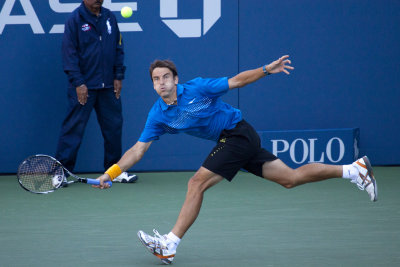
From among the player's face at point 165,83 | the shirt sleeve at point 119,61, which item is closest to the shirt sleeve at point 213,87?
the player's face at point 165,83

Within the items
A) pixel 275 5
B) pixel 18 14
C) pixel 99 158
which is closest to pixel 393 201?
pixel 275 5

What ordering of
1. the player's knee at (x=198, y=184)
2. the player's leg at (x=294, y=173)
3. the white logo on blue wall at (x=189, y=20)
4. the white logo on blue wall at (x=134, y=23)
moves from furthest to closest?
the white logo on blue wall at (x=189, y=20), the white logo on blue wall at (x=134, y=23), the player's leg at (x=294, y=173), the player's knee at (x=198, y=184)

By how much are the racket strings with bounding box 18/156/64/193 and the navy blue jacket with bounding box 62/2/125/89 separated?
2.03 metres

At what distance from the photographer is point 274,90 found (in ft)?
25.6

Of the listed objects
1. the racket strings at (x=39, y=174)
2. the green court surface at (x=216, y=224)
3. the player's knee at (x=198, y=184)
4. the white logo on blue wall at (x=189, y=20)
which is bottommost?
the green court surface at (x=216, y=224)

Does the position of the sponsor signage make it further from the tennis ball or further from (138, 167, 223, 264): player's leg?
(138, 167, 223, 264): player's leg

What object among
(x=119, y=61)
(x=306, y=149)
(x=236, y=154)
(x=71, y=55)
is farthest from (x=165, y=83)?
(x=306, y=149)

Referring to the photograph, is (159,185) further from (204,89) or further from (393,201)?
(204,89)

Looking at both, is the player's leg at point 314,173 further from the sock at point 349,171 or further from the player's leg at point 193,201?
the player's leg at point 193,201

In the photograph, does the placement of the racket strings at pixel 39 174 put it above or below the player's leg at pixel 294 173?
below

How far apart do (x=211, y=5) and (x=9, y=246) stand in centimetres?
399

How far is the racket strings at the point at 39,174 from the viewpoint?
4754 mm

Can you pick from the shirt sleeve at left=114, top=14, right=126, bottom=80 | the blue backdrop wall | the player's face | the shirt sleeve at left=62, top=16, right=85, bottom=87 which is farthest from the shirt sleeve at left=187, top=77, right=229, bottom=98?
the blue backdrop wall

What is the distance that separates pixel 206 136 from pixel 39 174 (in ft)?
4.23
